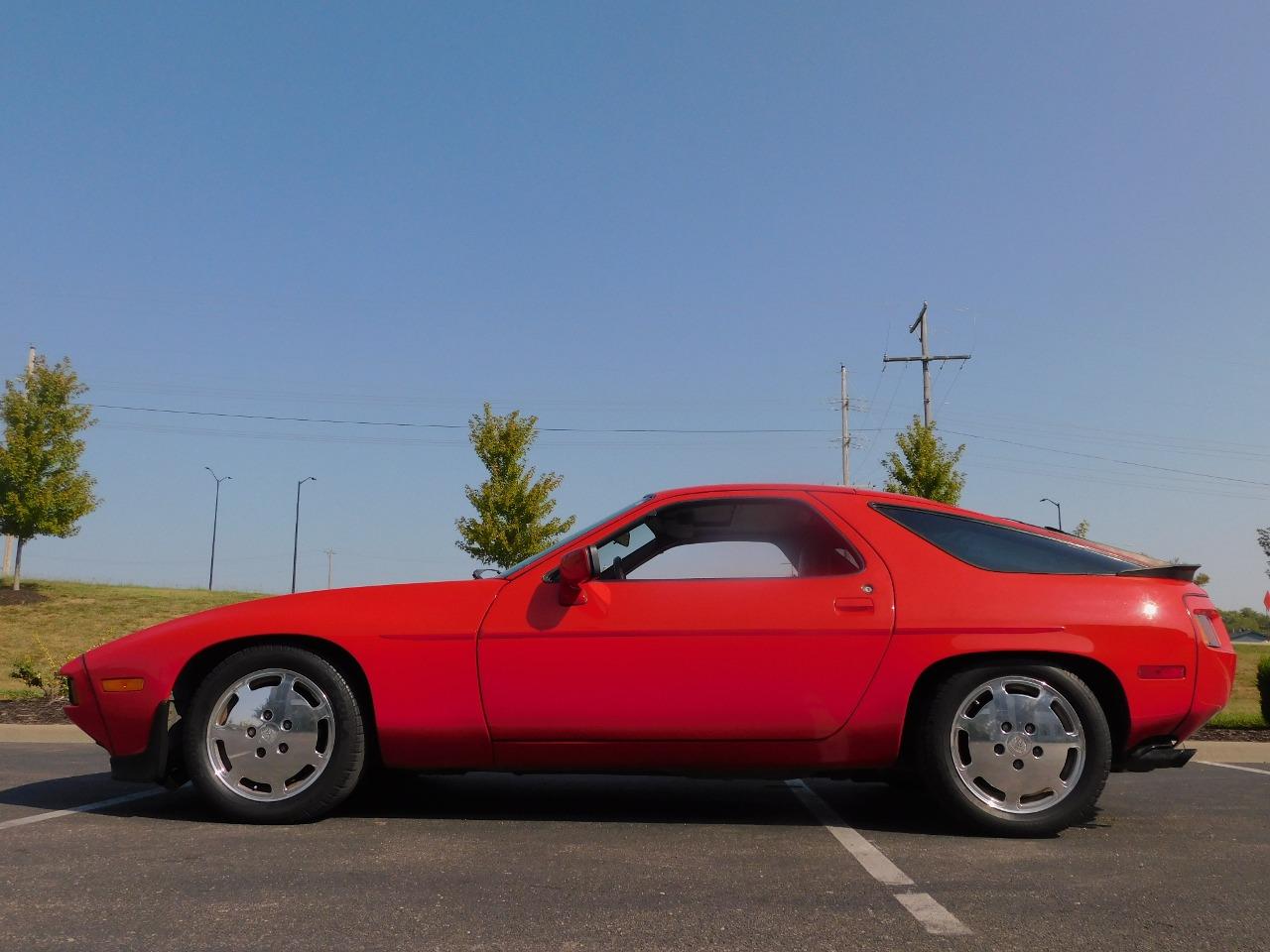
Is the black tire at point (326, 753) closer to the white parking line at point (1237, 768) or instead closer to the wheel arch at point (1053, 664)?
the wheel arch at point (1053, 664)

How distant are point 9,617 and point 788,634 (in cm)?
2737

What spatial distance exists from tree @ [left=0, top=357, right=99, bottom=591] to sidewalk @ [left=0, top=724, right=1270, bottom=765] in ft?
84.2

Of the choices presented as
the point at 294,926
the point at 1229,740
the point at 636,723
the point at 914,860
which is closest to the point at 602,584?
the point at 636,723

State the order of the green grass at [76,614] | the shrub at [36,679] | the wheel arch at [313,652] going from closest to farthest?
the wheel arch at [313,652] < the shrub at [36,679] < the green grass at [76,614]

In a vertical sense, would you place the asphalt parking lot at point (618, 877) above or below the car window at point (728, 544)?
below

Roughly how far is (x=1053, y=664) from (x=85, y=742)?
7081 millimetres

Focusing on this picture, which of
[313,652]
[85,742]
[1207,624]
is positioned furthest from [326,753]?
[85,742]

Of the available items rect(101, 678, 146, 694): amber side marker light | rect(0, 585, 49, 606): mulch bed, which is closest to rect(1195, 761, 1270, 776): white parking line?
rect(101, 678, 146, 694): amber side marker light

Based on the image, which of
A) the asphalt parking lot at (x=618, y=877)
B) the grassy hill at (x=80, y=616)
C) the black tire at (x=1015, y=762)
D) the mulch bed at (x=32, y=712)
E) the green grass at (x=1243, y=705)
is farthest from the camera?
the grassy hill at (x=80, y=616)

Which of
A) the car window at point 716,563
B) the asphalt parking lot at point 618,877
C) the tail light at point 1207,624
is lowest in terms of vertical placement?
the asphalt parking lot at point 618,877

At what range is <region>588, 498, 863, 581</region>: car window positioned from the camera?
15.0 ft

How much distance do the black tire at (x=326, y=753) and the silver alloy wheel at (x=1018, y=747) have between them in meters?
2.38

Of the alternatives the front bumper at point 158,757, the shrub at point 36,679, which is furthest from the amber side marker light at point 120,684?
the shrub at point 36,679

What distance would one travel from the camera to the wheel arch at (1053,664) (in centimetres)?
428
